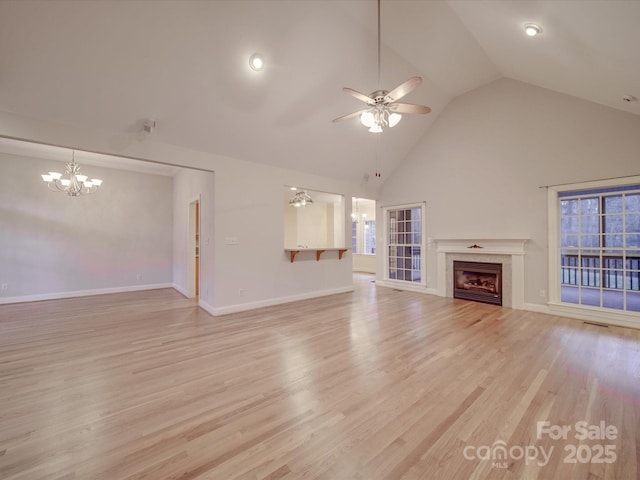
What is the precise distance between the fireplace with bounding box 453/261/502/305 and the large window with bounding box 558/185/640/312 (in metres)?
0.99

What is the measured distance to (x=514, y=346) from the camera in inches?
126

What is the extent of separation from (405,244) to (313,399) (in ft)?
18.0

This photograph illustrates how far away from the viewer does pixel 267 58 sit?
3412mm

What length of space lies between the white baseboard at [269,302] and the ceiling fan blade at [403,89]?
4.03 metres

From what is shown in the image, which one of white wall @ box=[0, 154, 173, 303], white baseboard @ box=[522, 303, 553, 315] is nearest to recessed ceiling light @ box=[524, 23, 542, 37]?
white baseboard @ box=[522, 303, 553, 315]

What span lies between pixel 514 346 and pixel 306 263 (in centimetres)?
386

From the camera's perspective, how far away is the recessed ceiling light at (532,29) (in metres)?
2.90

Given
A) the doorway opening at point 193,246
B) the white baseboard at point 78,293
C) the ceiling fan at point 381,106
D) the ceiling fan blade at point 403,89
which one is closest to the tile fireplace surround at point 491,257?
the ceiling fan at point 381,106

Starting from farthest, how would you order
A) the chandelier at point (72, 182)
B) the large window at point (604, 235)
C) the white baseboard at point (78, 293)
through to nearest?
the white baseboard at point (78, 293) < the chandelier at point (72, 182) < the large window at point (604, 235)

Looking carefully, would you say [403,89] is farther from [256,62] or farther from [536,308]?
[536,308]

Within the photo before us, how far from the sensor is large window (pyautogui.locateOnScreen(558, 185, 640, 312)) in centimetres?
405

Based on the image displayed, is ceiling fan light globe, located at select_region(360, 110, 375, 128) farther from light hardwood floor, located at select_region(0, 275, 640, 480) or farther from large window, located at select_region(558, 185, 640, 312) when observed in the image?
large window, located at select_region(558, 185, 640, 312)

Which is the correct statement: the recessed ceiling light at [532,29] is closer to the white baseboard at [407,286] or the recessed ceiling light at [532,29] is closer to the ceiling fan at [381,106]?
the ceiling fan at [381,106]

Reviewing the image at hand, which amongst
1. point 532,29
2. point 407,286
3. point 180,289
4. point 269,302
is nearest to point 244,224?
point 269,302
